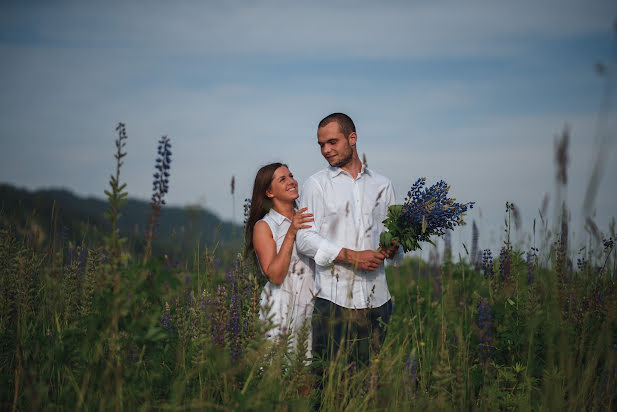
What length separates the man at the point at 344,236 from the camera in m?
3.51

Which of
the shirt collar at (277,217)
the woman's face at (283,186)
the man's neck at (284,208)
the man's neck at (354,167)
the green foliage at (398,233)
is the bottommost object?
the green foliage at (398,233)

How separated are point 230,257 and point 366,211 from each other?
1360mm

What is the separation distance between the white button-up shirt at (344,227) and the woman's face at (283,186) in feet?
1.01

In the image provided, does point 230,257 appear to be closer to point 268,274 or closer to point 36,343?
point 268,274

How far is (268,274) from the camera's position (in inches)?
148

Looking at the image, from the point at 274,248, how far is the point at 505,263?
188 centimetres

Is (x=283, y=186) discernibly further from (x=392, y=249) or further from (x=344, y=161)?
(x=392, y=249)

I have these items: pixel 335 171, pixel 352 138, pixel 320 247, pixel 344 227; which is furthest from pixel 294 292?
pixel 352 138

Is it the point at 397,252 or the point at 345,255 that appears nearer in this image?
the point at 345,255

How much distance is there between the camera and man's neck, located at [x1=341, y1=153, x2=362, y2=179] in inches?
154

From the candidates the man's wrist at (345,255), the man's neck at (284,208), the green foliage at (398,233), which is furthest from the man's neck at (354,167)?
the man's wrist at (345,255)

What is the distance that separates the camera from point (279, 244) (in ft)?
13.0

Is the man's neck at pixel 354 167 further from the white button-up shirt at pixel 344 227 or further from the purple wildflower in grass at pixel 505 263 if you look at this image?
the purple wildflower in grass at pixel 505 263

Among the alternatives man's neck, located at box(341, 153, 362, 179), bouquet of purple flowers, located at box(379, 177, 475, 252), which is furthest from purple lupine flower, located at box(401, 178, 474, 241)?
man's neck, located at box(341, 153, 362, 179)
